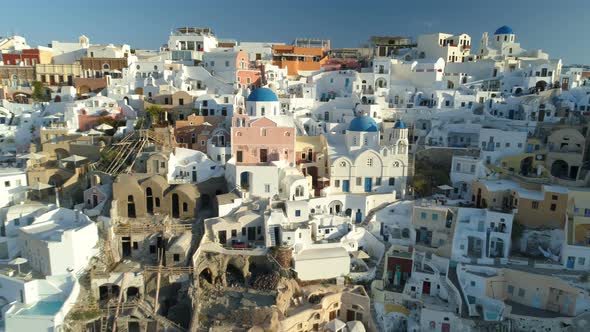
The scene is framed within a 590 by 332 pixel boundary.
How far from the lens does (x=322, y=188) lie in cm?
3525

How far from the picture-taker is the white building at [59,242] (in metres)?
25.6

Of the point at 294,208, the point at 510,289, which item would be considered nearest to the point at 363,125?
the point at 294,208

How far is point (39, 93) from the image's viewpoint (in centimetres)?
5072

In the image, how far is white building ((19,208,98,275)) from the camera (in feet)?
83.9

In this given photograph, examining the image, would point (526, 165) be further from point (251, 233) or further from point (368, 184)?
point (251, 233)

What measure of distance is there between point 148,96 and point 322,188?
73.5ft

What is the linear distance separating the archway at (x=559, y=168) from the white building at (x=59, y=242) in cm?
3674

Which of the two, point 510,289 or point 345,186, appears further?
point 345,186

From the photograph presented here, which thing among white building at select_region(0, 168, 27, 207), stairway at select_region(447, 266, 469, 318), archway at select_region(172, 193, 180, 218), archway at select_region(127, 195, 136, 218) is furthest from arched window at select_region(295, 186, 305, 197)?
white building at select_region(0, 168, 27, 207)

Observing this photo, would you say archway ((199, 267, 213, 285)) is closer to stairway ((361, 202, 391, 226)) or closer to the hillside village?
the hillside village

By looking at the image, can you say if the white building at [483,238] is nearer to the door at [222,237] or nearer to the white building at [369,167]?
the white building at [369,167]

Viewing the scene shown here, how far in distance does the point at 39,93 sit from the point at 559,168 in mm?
55181

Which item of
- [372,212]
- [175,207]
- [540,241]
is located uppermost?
[175,207]

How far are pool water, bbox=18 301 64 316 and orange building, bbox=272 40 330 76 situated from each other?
40.0 m
